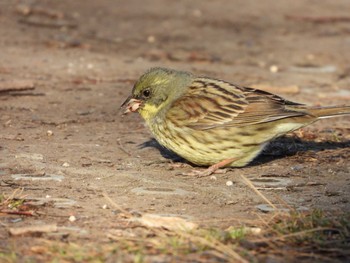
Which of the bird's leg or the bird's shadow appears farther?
the bird's shadow

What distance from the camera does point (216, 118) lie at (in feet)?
23.7

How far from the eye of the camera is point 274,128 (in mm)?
7246

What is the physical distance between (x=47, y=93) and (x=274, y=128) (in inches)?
131

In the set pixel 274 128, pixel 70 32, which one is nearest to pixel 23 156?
pixel 274 128

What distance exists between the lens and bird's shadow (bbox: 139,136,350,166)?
7711 millimetres

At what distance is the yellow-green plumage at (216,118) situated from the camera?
→ 7152 millimetres

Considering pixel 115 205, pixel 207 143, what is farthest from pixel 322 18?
pixel 115 205

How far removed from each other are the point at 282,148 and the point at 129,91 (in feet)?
8.45

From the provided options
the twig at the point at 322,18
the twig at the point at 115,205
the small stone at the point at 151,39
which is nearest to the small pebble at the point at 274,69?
the small stone at the point at 151,39

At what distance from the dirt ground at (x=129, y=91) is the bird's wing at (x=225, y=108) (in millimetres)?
445

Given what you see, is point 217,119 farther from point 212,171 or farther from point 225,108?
point 212,171

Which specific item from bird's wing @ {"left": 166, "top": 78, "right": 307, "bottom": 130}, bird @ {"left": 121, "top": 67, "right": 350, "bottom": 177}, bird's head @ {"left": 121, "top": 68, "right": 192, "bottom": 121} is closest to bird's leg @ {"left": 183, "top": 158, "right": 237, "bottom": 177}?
bird @ {"left": 121, "top": 67, "right": 350, "bottom": 177}

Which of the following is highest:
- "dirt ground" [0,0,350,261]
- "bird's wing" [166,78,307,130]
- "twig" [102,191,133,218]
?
"bird's wing" [166,78,307,130]

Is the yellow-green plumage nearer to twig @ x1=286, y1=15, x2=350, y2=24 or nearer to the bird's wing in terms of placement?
the bird's wing
